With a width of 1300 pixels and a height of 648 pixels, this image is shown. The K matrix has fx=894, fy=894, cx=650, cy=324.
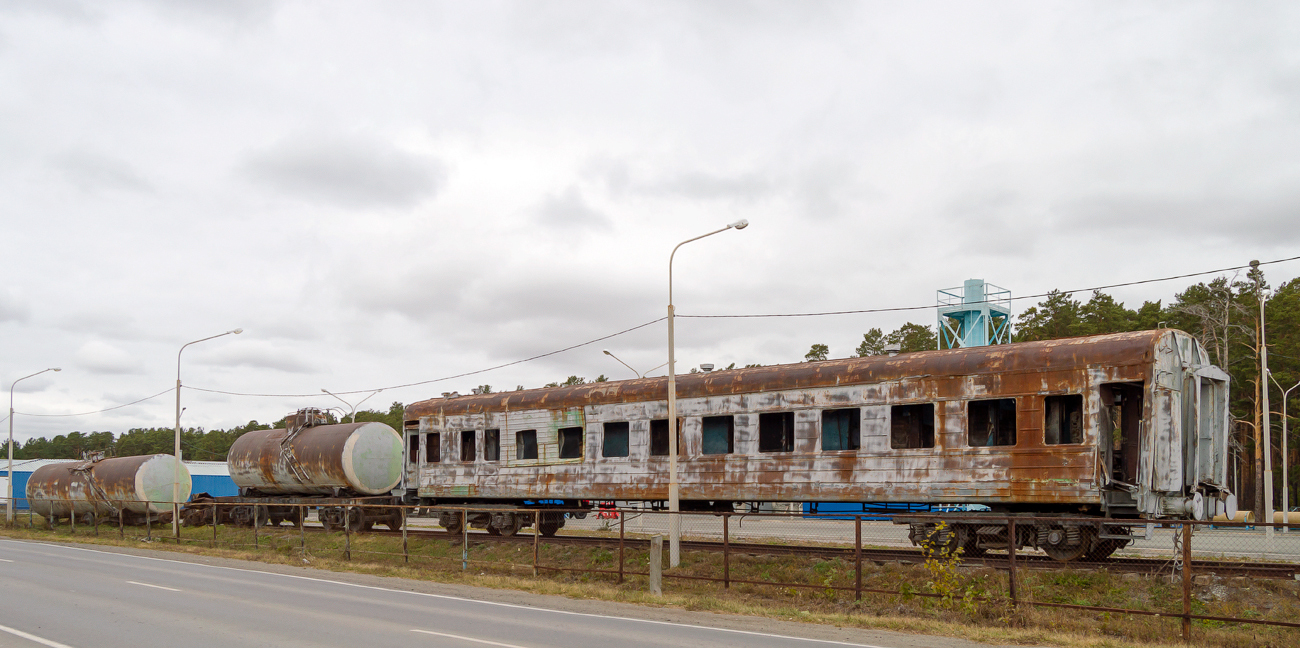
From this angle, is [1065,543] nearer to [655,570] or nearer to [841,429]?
[841,429]

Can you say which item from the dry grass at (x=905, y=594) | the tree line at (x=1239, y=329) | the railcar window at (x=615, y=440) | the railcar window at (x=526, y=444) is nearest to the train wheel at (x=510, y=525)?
the railcar window at (x=526, y=444)

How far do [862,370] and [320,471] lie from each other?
19847mm

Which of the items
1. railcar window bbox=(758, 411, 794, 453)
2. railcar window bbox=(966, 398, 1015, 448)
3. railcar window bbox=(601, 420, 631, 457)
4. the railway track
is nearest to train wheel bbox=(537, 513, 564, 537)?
the railway track

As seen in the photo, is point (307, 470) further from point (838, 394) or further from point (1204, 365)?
point (1204, 365)

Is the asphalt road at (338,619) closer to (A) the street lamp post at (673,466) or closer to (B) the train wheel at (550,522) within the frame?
(A) the street lamp post at (673,466)

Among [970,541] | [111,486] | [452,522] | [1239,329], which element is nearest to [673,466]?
[970,541]

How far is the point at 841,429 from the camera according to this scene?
1695 cm

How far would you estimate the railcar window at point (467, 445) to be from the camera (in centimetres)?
2408

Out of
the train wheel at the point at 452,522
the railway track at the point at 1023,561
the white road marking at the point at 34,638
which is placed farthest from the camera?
the train wheel at the point at 452,522

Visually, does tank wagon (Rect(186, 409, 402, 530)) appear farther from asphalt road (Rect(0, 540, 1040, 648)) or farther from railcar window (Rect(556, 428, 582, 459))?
asphalt road (Rect(0, 540, 1040, 648))

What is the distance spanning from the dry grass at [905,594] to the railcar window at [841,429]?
218 cm

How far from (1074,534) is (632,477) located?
911 cm

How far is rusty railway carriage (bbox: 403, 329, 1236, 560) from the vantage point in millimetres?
13961

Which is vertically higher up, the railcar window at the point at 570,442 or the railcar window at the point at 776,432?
the railcar window at the point at 776,432
